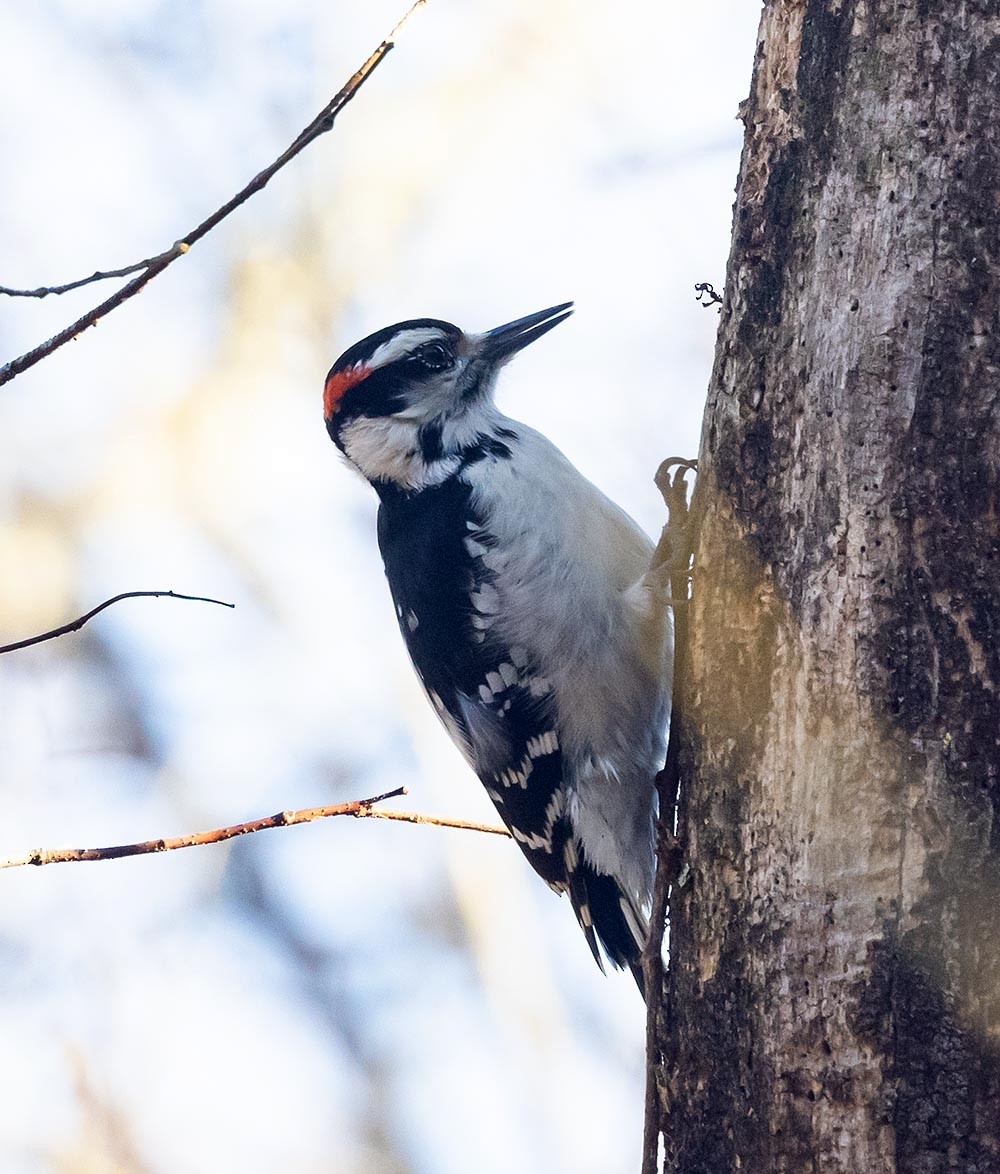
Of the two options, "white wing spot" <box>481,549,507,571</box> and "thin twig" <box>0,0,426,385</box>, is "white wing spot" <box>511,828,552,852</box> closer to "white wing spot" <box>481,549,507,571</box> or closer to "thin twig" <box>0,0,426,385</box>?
"white wing spot" <box>481,549,507,571</box>

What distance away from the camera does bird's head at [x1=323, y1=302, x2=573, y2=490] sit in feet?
13.1

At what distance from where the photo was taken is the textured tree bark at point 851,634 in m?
1.93

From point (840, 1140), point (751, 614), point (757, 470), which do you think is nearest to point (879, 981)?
point (840, 1140)

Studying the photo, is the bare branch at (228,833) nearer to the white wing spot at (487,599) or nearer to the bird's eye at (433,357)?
the white wing spot at (487,599)

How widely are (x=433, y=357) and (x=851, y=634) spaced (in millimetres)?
2278

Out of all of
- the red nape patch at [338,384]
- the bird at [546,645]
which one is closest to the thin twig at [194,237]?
the bird at [546,645]

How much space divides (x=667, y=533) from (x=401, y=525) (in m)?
1.06

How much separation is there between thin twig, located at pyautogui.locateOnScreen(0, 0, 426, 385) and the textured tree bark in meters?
0.77

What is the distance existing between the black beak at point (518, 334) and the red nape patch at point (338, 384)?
1.27 feet

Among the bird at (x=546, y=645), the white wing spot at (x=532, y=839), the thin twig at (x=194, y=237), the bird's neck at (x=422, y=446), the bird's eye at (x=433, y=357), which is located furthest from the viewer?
the bird's eye at (x=433, y=357)

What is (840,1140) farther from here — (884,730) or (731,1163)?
(884,730)

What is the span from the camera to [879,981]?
195 cm

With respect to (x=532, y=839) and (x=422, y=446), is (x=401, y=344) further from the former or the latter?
(x=532, y=839)

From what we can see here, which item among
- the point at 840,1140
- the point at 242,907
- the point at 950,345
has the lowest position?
the point at 840,1140
